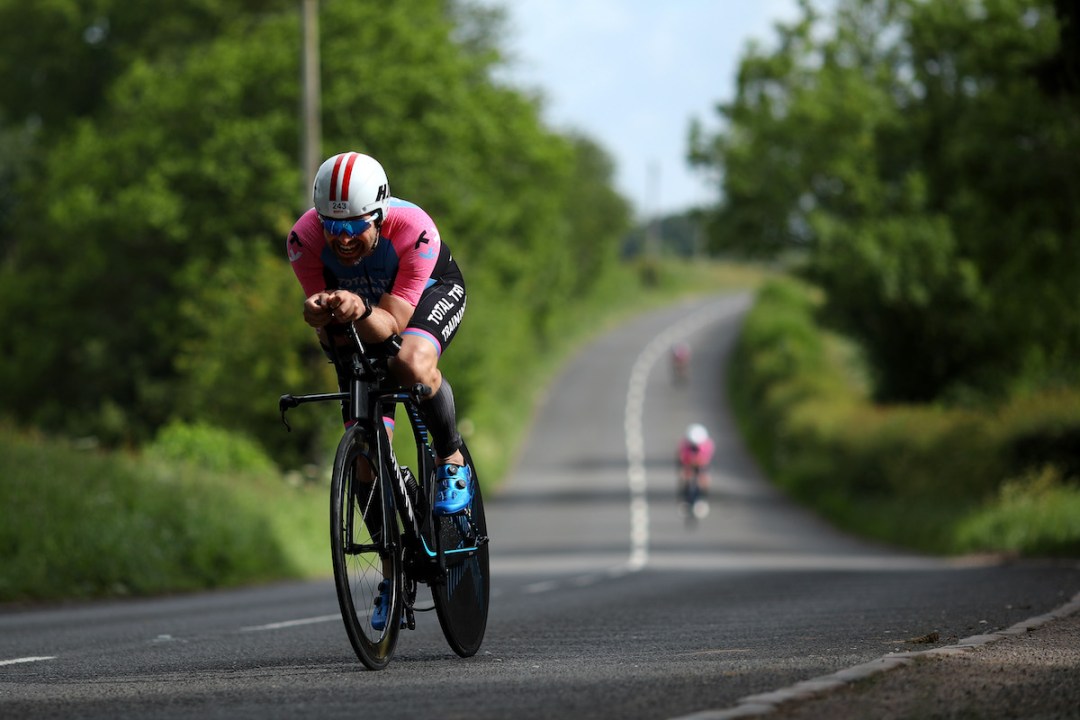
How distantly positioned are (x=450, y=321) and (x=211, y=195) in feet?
133

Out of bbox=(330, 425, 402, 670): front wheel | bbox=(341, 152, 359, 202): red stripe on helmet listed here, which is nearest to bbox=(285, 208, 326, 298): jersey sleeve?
bbox=(341, 152, 359, 202): red stripe on helmet

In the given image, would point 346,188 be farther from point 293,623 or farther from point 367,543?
point 293,623

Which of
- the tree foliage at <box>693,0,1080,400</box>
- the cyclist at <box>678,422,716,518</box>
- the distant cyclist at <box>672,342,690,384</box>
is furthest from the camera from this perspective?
the distant cyclist at <box>672,342,690,384</box>

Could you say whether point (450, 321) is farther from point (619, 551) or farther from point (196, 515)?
point (619, 551)

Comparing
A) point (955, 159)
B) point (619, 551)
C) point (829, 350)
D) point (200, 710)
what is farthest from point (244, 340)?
point (829, 350)

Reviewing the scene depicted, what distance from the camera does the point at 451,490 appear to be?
786cm

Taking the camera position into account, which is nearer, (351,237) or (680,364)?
(351,237)

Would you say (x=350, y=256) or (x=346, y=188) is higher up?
(x=346, y=188)

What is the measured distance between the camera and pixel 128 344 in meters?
49.4

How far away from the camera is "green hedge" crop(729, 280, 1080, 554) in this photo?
28719 millimetres

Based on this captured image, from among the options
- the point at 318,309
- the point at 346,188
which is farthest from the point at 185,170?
the point at 318,309

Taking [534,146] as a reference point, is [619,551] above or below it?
below

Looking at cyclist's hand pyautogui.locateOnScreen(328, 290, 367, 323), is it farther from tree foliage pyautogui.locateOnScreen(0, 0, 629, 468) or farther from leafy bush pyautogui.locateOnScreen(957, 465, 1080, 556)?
tree foliage pyautogui.locateOnScreen(0, 0, 629, 468)

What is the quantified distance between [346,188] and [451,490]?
1470 millimetres
